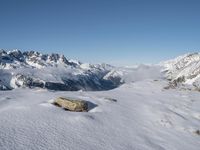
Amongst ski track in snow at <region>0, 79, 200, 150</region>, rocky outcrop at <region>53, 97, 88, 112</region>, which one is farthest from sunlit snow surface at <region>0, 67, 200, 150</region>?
rocky outcrop at <region>53, 97, 88, 112</region>

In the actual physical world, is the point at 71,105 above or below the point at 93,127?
above

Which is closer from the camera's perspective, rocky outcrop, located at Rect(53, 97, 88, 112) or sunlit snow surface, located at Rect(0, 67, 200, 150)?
sunlit snow surface, located at Rect(0, 67, 200, 150)

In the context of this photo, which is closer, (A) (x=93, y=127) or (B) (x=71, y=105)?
(A) (x=93, y=127)

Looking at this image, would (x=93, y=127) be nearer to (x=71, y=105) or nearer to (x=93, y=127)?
(x=93, y=127)

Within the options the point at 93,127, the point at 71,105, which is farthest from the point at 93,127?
the point at 71,105

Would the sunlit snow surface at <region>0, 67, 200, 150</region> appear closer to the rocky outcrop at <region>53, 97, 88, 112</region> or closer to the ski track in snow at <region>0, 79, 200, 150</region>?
the ski track in snow at <region>0, 79, 200, 150</region>

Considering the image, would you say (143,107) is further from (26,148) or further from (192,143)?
(26,148)

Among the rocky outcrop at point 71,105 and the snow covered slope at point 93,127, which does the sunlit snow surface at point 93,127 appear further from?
the rocky outcrop at point 71,105
